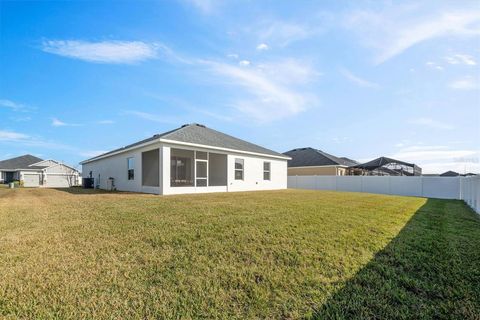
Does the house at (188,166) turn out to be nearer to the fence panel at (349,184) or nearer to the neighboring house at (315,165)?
the fence panel at (349,184)

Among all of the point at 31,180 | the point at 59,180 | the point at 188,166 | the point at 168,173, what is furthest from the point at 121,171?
the point at 31,180

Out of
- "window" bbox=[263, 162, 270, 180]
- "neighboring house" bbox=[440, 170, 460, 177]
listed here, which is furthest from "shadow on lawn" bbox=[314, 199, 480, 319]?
"neighboring house" bbox=[440, 170, 460, 177]

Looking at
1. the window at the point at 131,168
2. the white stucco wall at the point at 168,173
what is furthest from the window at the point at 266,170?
the window at the point at 131,168

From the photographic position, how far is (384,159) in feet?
80.5

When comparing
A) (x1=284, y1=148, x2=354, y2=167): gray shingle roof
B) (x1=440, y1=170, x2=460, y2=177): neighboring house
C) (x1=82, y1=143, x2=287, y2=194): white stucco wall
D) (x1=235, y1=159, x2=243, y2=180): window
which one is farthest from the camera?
(x1=440, y1=170, x2=460, y2=177): neighboring house

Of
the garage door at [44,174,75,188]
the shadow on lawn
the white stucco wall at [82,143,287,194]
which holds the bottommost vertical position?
the garage door at [44,174,75,188]

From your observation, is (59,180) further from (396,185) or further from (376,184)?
(396,185)

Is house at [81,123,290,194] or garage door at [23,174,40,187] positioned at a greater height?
house at [81,123,290,194]

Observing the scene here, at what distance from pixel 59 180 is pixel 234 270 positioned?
40.5m

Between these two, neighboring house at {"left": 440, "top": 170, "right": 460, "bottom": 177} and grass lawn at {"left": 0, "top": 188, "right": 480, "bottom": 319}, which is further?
neighboring house at {"left": 440, "top": 170, "right": 460, "bottom": 177}

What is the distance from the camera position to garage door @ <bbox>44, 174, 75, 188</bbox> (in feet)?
112

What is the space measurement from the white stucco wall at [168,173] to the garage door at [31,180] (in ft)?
54.9

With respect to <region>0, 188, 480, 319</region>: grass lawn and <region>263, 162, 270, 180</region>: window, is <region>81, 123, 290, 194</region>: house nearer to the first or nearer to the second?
<region>263, 162, 270, 180</region>: window

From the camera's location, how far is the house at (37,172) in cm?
3411
